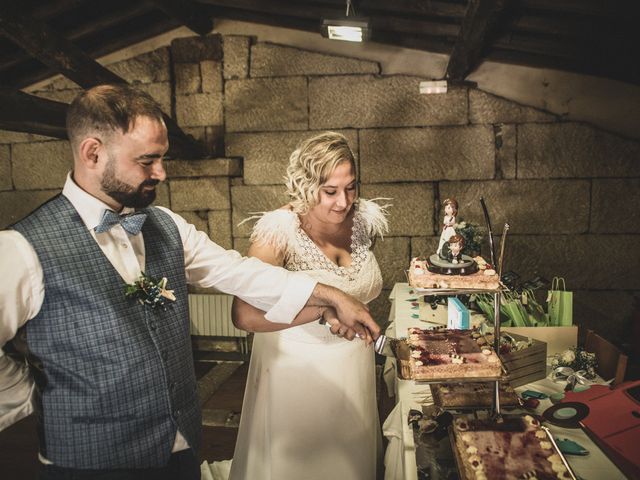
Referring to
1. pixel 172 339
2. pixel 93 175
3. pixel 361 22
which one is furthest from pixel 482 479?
pixel 361 22

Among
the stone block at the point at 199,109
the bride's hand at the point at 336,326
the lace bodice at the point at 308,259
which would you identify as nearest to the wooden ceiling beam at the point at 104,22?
the stone block at the point at 199,109

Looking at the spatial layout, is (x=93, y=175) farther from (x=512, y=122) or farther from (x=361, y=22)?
(x=512, y=122)

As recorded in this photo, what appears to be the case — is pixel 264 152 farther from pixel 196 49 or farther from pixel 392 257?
pixel 392 257

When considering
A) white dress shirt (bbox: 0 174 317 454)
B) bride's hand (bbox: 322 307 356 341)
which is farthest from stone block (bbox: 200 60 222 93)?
bride's hand (bbox: 322 307 356 341)

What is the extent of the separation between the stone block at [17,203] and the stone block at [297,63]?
306cm

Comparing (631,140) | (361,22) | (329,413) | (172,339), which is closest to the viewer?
(172,339)

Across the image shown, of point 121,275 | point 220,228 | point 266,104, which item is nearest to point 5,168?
point 220,228

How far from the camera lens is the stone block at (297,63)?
467 cm

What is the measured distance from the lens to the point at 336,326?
171 centimetres

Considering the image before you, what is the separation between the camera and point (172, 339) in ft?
5.28

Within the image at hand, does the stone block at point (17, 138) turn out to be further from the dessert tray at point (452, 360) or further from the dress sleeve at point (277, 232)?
the dessert tray at point (452, 360)

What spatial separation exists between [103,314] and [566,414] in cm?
190

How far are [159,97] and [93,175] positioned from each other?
3.96m

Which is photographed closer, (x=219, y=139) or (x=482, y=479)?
(x=482, y=479)
